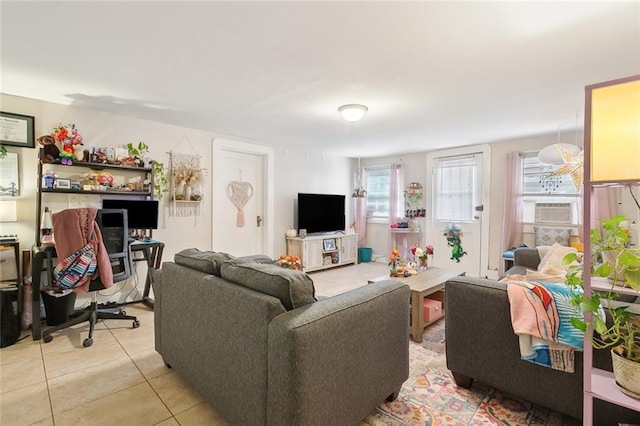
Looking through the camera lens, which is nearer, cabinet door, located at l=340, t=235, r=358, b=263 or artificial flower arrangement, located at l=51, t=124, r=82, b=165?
artificial flower arrangement, located at l=51, t=124, r=82, b=165

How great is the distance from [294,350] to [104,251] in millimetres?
2292

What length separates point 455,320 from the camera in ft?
6.17

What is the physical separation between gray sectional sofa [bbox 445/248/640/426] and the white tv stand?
10.9 ft

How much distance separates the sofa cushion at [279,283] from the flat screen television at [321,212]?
3.73 m

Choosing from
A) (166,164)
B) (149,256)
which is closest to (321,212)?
(166,164)

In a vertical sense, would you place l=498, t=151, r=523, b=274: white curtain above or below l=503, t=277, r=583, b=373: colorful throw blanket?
above

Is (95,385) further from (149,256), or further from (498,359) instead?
(498,359)

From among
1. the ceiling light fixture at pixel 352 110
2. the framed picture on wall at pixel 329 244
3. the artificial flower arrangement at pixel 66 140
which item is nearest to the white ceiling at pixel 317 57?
the ceiling light fixture at pixel 352 110

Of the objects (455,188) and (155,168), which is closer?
(155,168)

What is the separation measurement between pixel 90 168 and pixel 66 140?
0.39 meters

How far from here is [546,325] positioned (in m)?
1.47

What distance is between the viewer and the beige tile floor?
1651mm

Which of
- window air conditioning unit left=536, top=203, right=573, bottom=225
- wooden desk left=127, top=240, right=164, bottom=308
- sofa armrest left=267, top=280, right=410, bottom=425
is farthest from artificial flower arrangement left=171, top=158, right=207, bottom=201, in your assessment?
window air conditioning unit left=536, top=203, right=573, bottom=225

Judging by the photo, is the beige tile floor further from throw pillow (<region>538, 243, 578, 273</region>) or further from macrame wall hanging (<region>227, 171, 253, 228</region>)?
throw pillow (<region>538, 243, 578, 273</region>)
